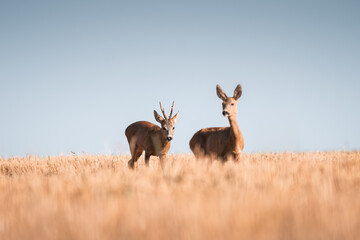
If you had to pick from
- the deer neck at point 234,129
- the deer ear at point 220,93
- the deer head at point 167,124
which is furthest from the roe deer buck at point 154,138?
the deer neck at point 234,129

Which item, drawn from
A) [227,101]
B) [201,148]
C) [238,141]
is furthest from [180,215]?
[201,148]

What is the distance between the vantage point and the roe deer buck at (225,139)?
7.77m

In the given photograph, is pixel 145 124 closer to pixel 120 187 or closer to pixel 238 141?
pixel 238 141

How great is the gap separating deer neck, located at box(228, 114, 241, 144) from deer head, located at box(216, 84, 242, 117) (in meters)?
0.12

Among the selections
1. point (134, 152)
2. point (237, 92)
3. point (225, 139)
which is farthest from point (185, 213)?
point (134, 152)

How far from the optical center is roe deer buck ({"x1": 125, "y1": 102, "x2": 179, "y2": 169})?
957cm

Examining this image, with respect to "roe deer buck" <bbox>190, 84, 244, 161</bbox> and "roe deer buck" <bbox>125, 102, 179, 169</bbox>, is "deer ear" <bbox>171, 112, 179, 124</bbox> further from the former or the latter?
"roe deer buck" <bbox>190, 84, 244, 161</bbox>

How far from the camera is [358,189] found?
420 centimetres

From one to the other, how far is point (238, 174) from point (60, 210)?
99.0 inches

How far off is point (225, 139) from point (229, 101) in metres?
0.93

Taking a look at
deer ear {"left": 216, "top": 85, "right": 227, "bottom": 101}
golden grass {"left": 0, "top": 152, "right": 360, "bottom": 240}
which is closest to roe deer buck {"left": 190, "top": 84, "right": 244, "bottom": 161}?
deer ear {"left": 216, "top": 85, "right": 227, "bottom": 101}

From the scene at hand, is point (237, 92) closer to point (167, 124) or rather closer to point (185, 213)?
point (167, 124)

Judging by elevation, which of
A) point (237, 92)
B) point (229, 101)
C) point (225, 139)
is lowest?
point (225, 139)

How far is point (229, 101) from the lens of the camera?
8180 millimetres
